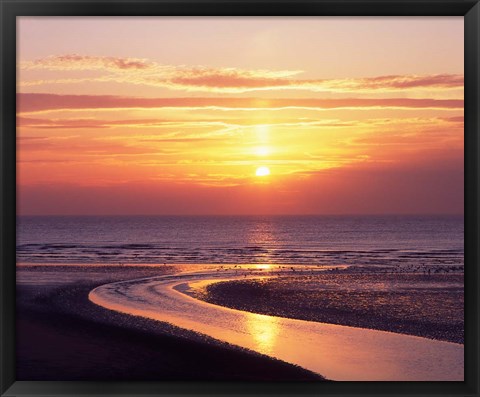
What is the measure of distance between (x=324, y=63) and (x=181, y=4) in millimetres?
51285

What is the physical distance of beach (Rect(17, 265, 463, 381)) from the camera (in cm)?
746

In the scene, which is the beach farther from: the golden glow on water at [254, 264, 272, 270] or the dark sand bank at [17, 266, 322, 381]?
the golden glow on water at [254, 264, 272, 270]

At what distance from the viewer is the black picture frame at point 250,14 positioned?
4184mm

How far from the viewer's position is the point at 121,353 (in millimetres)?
8234

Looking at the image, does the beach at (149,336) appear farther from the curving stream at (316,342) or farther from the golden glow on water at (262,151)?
the golden glow on water at (262,151)

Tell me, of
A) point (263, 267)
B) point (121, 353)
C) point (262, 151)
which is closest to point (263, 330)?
point (121, 353)

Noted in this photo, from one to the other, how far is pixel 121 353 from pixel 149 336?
104 centimetres

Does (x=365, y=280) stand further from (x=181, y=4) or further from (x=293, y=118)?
(x=293, y=118)

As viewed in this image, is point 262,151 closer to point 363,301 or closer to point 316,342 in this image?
point 363,301

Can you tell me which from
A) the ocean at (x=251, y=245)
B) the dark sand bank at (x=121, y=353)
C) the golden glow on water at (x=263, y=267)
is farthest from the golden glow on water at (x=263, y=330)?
the ocean at (x=251, y=245)

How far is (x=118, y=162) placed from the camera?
50.2 m

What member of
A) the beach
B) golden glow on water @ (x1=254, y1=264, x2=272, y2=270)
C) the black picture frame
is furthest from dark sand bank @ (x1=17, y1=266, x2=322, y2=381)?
golden glow on water @ (x1=254, y1=264, x2=272, y2=270)

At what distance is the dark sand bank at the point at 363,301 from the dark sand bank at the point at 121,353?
106 inches
